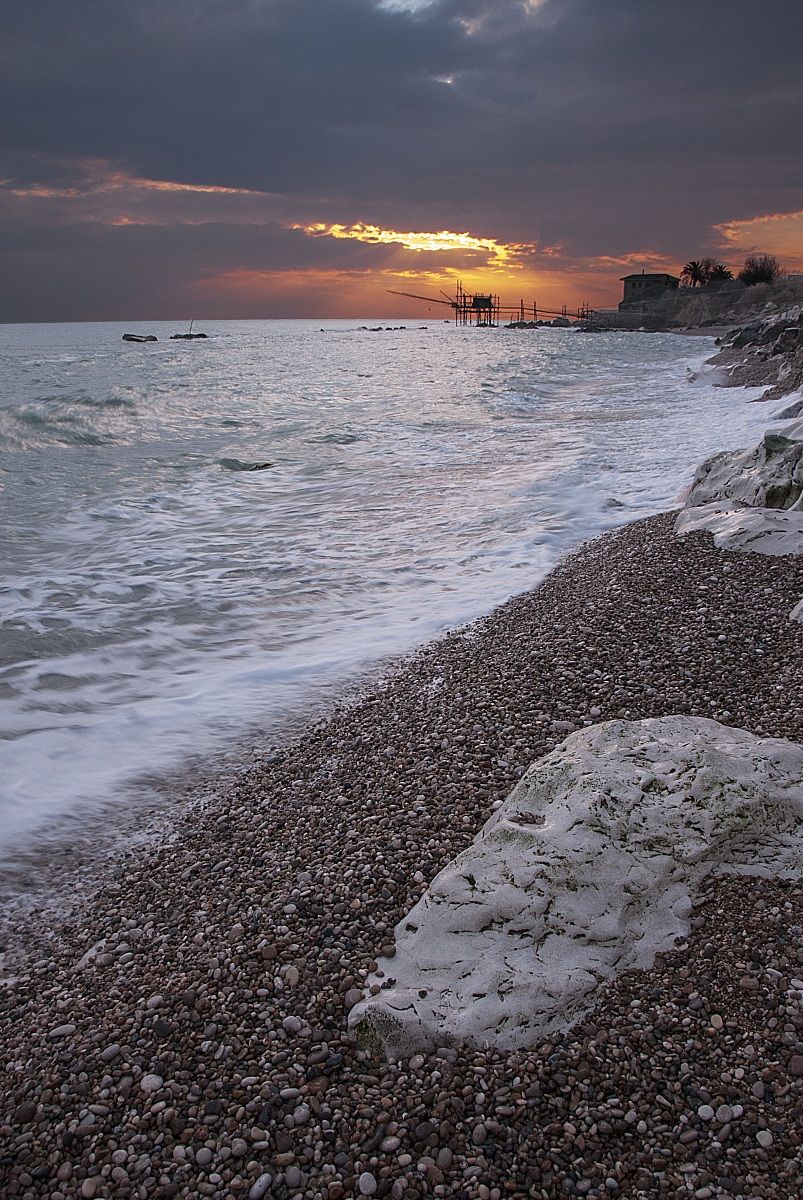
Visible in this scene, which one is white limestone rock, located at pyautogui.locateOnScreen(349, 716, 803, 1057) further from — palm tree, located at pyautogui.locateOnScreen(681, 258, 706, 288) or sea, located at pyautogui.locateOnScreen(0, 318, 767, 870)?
palm tree, located at pyautogui.locateOnScreen(681, 258, 706, 288)

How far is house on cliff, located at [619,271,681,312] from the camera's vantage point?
105m

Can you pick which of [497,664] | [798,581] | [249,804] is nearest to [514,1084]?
[249,804]

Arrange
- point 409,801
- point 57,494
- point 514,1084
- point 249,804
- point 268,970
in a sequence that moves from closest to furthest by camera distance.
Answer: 1. point 514,1084
2. point 268,970
3. point 409,801
4. point 249,804
5. point 57,494

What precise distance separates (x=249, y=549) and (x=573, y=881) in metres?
7.92

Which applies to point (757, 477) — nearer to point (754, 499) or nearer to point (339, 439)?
point (754, 499)

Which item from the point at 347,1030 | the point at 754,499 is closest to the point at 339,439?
the point at 754,499

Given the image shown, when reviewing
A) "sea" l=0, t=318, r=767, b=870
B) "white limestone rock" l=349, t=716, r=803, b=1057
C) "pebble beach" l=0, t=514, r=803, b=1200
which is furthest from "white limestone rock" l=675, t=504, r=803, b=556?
"white limestone rock" l=349, t=716, r=803, b=1057

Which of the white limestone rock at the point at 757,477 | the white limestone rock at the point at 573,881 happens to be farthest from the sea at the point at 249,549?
the white limestone rock at the point at 573,881

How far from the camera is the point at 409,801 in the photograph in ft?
12.1

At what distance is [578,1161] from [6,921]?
2.76 m

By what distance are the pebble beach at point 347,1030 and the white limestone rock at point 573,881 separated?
0.08 m

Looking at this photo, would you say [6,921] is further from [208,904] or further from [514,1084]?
[514,1084]

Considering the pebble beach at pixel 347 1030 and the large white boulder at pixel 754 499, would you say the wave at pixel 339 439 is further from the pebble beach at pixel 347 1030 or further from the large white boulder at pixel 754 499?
the pebble beach at pixel 347 1030

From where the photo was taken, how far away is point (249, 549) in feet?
32.6
